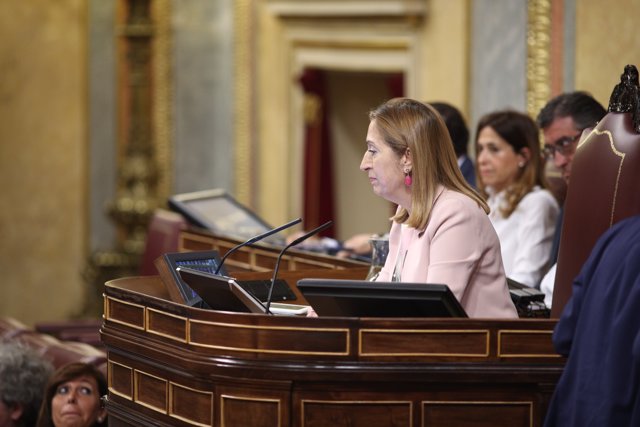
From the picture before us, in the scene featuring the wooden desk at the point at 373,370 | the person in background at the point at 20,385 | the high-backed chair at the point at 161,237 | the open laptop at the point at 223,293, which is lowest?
the person in background at the point at 20,385

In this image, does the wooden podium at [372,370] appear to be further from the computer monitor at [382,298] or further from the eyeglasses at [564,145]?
the eyeglasses at [564,145]

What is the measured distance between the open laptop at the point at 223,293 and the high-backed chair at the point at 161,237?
3777mm

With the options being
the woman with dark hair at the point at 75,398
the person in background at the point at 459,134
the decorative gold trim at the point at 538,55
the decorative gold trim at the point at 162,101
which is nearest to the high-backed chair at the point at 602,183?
the person in background at the point at 459,134

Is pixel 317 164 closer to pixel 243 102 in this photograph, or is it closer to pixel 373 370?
pixel 243 102

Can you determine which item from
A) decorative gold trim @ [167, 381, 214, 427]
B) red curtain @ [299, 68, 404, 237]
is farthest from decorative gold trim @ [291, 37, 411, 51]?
decorative gold trim @ [167, 381, 214, 427]

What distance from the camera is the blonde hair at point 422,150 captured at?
3465mm

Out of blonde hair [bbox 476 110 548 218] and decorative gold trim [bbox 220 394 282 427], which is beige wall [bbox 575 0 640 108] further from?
decorative gold trim [bbox 220 394 282 427]

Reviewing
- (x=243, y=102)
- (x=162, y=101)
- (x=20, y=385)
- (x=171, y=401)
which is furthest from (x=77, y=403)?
(x=162, y=101)

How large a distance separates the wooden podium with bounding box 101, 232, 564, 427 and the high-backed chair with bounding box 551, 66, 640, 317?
1.23 feet

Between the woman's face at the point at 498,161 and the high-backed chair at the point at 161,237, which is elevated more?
the woman's face at the point at 498,161

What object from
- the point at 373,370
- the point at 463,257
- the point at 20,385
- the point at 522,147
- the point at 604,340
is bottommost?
the point at 20,385

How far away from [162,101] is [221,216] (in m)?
3.51

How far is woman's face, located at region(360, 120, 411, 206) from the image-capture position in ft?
11.4

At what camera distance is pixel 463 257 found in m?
3.36
